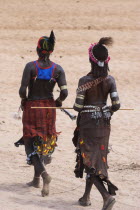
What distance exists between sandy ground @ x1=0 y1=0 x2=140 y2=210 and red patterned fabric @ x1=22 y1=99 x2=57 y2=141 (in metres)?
0.78

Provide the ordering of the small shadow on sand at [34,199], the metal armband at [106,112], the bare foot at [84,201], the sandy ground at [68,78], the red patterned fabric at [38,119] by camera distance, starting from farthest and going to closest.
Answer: the sandy ground at [68,78], the red patterned fabric at [38,119], the bare foot at [84,201], the small shadow on sand at [34,199], the metal armband at [106,112]

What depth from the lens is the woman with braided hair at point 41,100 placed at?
7750 mm

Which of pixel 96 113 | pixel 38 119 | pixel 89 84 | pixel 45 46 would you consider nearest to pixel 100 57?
pixel 89 84

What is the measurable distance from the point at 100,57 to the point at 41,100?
1.04 meters

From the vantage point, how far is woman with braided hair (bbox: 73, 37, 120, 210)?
23.8ft

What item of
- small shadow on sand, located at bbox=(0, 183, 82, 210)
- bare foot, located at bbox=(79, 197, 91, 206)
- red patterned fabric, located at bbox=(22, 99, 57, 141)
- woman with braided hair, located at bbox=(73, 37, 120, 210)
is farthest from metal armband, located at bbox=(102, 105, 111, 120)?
small shadow on sand, located at bbox=(0, 183, 82, 210)

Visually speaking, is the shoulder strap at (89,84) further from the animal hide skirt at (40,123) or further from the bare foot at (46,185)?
the bare foot at (46,185)

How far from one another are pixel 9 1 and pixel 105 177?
51.7 feet

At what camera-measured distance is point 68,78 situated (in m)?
16.0

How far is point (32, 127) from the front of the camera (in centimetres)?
790

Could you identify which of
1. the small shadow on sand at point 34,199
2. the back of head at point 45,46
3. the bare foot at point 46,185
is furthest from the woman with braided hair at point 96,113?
the back of head at point 45,46

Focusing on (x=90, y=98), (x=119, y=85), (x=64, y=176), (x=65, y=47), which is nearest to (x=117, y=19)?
(x=65, y=47)

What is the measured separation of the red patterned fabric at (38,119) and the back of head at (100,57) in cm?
90

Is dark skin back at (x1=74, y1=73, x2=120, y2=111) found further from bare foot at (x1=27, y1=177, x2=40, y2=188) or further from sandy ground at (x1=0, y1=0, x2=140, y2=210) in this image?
bare foot at (x1=27, y1=177, x2=40, y2=188)
